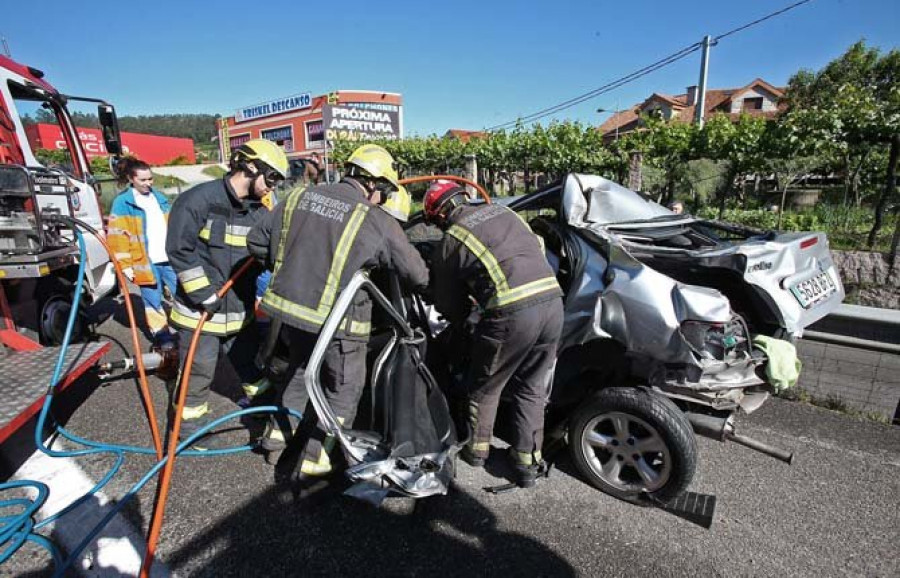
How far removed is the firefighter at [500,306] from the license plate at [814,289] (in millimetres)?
1371

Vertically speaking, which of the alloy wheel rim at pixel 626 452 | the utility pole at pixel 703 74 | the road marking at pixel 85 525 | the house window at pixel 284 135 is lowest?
the road marking at pixel 85 525

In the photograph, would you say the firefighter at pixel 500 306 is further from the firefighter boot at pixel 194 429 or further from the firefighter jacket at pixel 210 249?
the firefighter boot at pixel 194 429

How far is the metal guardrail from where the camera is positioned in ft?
10.9

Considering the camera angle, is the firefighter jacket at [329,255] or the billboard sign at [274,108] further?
the billboard sign at [274,108]

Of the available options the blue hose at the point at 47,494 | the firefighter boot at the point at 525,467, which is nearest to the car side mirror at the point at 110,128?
the blue hose at the point at 47,494

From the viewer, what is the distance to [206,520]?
2.35 m

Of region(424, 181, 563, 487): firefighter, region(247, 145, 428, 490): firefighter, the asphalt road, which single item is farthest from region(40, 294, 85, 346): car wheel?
region(424, 181, 563, 487): firefighter

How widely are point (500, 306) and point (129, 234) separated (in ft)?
12.8

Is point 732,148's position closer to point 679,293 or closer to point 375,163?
point 679,293

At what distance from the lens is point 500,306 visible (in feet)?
7.92

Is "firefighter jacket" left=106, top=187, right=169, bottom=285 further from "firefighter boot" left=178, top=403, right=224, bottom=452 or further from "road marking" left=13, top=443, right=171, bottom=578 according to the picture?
"firefighter boot" left=178, top=403, right=224, bottom=452

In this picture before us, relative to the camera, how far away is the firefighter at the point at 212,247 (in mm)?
2865

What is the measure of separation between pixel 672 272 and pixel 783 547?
152 centimetres

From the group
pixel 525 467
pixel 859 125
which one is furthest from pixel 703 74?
pixel 525 467
